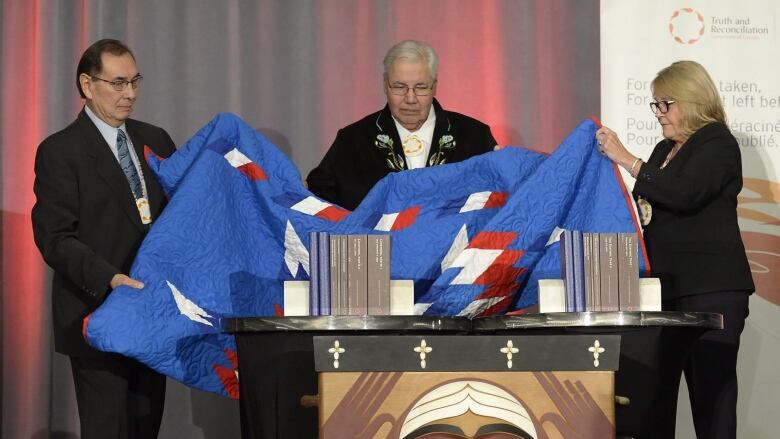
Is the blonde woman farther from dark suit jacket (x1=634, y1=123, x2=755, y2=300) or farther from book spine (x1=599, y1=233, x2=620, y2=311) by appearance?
book spine (x1=599, y1=233, x2=620, y2=311)

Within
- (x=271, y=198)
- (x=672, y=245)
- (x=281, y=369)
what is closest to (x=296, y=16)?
(x=271, y=198)

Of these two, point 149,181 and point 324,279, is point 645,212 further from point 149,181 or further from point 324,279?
point 149,181

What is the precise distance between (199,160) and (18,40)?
1935 millimetres

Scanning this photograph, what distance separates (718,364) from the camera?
312cm

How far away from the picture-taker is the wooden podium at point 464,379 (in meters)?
2.29

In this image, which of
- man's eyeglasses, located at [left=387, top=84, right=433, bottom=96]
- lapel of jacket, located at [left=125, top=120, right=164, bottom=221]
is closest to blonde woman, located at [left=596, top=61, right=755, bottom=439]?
man's eyeglasses, located at [left=387, top=84, right=433, bottom=96]

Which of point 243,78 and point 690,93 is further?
point 243,78

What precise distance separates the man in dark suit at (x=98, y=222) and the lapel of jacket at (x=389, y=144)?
29.6 inches

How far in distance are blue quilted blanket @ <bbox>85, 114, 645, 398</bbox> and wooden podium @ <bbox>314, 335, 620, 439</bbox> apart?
493mm

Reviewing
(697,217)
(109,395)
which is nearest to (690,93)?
(697,217)

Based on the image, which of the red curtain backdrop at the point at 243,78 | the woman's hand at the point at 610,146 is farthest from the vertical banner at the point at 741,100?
the woman's hand at the point at 610,146

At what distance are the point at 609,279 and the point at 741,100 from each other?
2.20 meters

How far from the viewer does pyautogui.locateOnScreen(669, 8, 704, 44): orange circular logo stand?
446cm

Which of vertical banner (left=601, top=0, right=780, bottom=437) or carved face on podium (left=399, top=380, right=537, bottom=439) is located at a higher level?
vertical banner (left=601, top=0, right=780, bottom=437)
